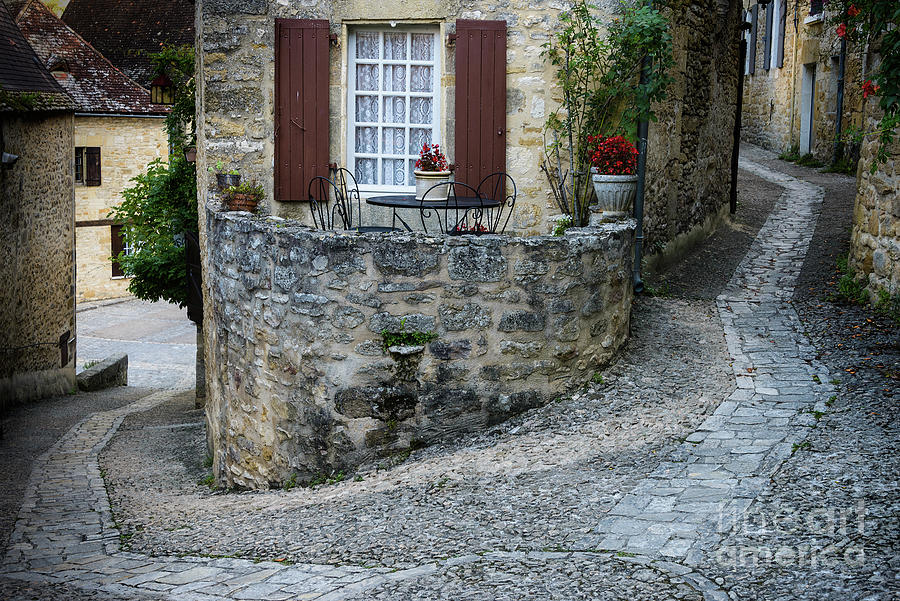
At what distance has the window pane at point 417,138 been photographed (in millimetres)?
9492

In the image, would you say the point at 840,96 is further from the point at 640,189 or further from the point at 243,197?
the point at 243,197

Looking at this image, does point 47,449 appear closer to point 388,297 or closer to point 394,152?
point 394,152

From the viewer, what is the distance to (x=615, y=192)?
27.9 feet

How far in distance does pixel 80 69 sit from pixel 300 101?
1830 centimetres

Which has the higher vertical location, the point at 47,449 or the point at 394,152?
the point at 394,152

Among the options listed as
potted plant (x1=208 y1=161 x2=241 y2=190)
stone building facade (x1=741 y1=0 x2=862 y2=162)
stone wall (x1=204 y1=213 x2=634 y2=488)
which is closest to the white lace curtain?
potted plant (x1=208 y1=161 x2=241 y2=190)

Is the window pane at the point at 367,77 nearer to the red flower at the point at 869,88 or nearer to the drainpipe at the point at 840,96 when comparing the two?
the red flower at the point at 869,88

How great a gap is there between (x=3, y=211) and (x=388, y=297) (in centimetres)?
1092

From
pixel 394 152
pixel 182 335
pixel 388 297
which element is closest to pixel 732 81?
pixel 394 152

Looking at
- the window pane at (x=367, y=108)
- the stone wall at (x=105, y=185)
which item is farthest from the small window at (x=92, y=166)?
the window pane at (x=367, y=108)

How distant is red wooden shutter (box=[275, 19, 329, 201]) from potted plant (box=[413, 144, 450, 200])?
1.12 metres

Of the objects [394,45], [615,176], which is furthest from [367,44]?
[615,176]

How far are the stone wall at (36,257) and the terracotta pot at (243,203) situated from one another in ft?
25.6

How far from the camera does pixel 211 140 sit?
30.5 ft
